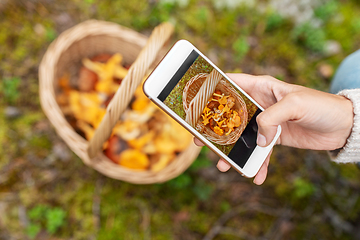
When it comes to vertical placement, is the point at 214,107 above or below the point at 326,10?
below

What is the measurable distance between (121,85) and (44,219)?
5.04 ft

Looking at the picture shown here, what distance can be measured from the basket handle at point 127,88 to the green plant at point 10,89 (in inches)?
49.1

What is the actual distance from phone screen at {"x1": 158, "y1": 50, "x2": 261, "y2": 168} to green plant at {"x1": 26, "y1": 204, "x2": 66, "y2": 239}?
5.03ft

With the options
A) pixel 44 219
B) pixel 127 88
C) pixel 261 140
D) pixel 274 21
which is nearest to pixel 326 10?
pixel 274 21

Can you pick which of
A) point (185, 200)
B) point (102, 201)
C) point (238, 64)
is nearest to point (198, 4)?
point (238, 64)

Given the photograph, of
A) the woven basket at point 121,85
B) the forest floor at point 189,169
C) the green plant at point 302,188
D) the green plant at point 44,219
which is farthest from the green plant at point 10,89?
the green plant at point 302,188

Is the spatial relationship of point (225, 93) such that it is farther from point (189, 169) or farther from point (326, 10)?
point (326, 10)

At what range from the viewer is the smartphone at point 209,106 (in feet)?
4.07

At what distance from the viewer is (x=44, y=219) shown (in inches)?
79.4

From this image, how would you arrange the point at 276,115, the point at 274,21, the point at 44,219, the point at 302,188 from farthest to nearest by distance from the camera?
the point at 274,21 → the point at 302,188 → the point at 44,219 → the point at 276,115

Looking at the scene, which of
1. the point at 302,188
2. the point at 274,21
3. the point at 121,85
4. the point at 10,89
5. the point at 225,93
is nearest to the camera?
the point at 121,85

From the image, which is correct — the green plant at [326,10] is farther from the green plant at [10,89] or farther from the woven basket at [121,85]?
the green plant at [10,89]

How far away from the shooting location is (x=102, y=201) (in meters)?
2.10

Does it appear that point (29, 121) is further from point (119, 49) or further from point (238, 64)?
point (238, 64)
